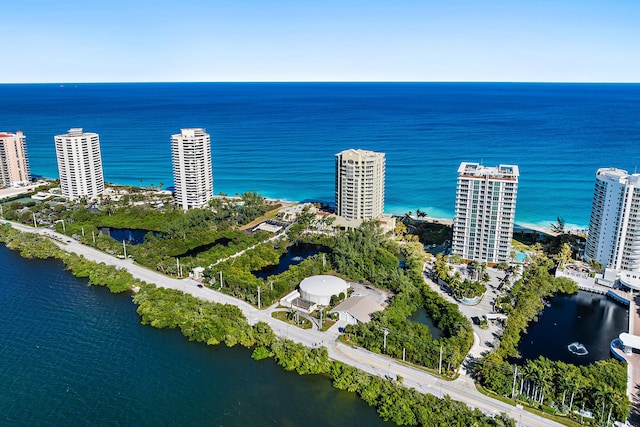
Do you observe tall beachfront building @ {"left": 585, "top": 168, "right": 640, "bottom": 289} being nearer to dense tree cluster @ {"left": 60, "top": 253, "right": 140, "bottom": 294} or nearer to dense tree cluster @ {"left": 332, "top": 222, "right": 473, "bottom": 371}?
dense tree cluster @ {"left": 332, "top": 222, "right": 473, "bottom": 371}

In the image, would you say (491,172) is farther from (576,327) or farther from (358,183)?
(576,327)

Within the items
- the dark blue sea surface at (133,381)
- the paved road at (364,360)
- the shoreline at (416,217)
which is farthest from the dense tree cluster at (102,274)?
the shoreline at (416,217)

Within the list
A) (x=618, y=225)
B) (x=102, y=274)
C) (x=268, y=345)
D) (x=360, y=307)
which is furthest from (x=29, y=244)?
(x=618, y=225)

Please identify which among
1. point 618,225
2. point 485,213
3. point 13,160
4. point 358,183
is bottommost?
point 618,225

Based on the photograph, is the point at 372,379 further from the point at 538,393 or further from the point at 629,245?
the point at 629,245

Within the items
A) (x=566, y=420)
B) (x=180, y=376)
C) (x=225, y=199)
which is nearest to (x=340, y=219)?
(x=225, y=199)
